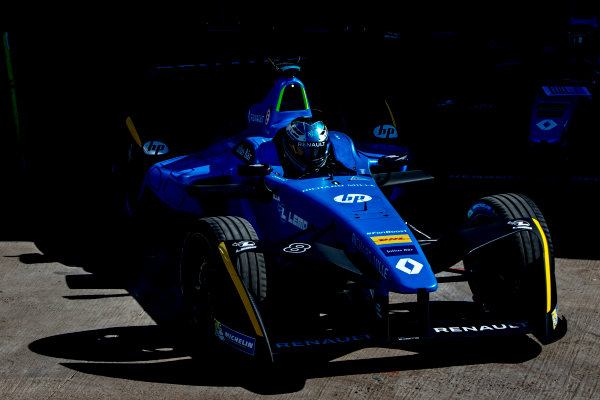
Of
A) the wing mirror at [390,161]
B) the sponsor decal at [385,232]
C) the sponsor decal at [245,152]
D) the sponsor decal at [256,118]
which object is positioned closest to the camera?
the sponsor decal at [385,232]

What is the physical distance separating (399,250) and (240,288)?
Answer: 3.69 ft

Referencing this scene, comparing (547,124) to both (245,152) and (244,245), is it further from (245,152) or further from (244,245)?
(244,245)

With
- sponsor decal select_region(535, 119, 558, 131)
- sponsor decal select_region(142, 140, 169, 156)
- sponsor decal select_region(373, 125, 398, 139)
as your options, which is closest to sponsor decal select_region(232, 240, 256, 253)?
sponsor decal select_region(142, 140, 169, 156)

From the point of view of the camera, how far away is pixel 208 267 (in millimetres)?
6000

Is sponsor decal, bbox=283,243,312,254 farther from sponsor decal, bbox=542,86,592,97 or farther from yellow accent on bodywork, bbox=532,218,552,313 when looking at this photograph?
sponsor decal, bbox=542,86,592,97

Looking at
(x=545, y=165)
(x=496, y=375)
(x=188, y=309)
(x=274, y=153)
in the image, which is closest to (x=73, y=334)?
(x=188, y=309)

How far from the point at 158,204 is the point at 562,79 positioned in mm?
4826

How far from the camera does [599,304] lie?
6.96m

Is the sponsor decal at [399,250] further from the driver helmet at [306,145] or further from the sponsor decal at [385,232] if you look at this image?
the driver helmet at [306,145]

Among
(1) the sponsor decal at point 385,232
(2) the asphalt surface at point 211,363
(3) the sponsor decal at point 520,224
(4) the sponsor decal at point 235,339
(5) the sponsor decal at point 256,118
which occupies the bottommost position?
(2) the asphalt surface at point 211,363

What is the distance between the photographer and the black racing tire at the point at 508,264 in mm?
5844

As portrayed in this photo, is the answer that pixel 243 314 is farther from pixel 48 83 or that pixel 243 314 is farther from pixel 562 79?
pixel 48 83

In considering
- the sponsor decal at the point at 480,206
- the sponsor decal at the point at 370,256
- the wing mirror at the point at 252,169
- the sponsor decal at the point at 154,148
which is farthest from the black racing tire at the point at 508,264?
the sponsor decal at the point at 154,148

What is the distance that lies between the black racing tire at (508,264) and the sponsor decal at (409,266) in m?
0.86
